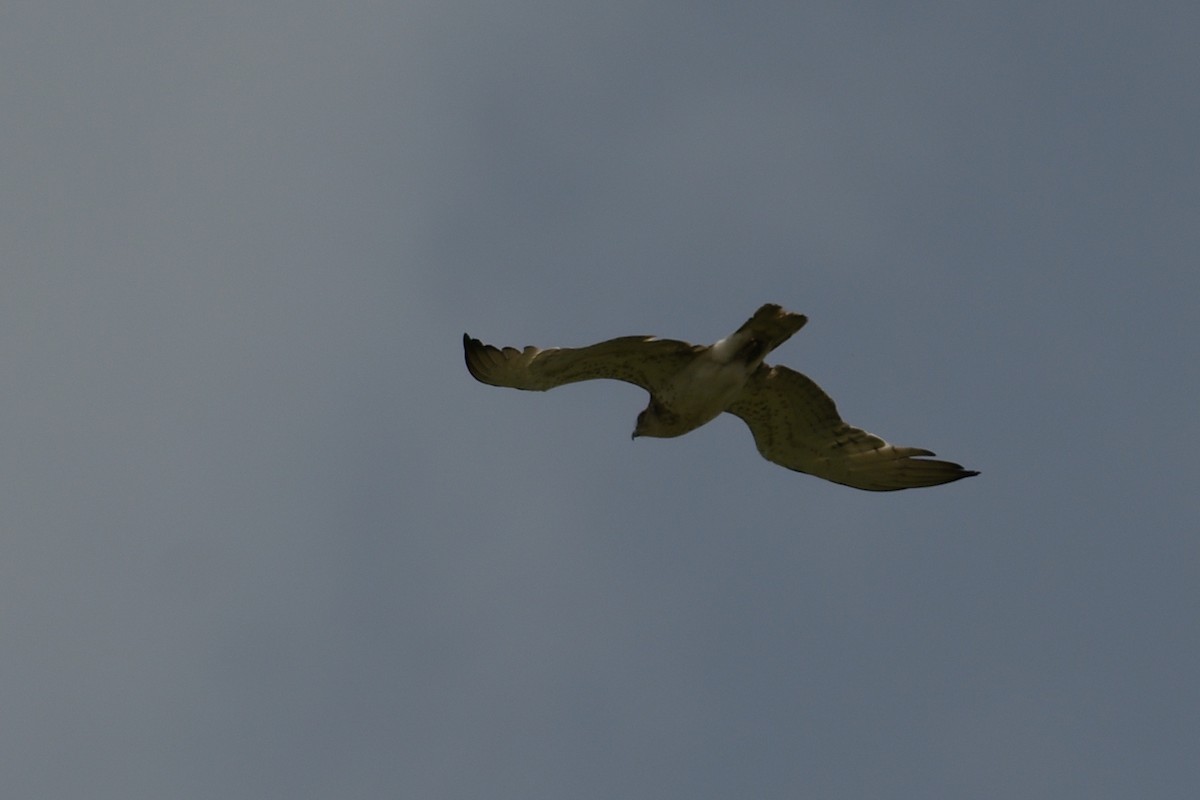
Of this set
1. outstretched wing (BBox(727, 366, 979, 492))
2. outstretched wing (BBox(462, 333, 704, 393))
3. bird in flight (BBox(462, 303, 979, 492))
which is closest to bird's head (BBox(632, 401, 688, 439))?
bird in flight (BBox(462, 303, 979, 492))

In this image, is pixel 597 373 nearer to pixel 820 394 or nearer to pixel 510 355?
pixel 510 355

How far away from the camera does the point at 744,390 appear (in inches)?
734

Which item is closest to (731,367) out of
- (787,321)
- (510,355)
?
(787,321)

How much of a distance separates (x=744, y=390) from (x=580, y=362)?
188 cm

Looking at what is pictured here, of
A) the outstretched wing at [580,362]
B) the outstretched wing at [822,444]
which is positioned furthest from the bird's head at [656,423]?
the outstretched wing at [822,444]

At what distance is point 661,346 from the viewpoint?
1797 cm

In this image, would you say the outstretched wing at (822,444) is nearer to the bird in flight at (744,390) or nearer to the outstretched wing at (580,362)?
the bird in flight at (744,390)

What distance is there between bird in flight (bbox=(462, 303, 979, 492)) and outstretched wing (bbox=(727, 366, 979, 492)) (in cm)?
1

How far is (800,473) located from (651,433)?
2.13 m

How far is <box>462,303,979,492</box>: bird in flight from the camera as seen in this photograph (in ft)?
58.6

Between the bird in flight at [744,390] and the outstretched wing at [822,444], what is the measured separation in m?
0.01

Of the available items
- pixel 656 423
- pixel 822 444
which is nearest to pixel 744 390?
pixel 656 423

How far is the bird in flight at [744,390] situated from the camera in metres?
17.9

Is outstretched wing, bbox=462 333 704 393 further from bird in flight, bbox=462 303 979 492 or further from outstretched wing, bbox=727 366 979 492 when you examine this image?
outstretched wing, bbox=727 366 979 492
